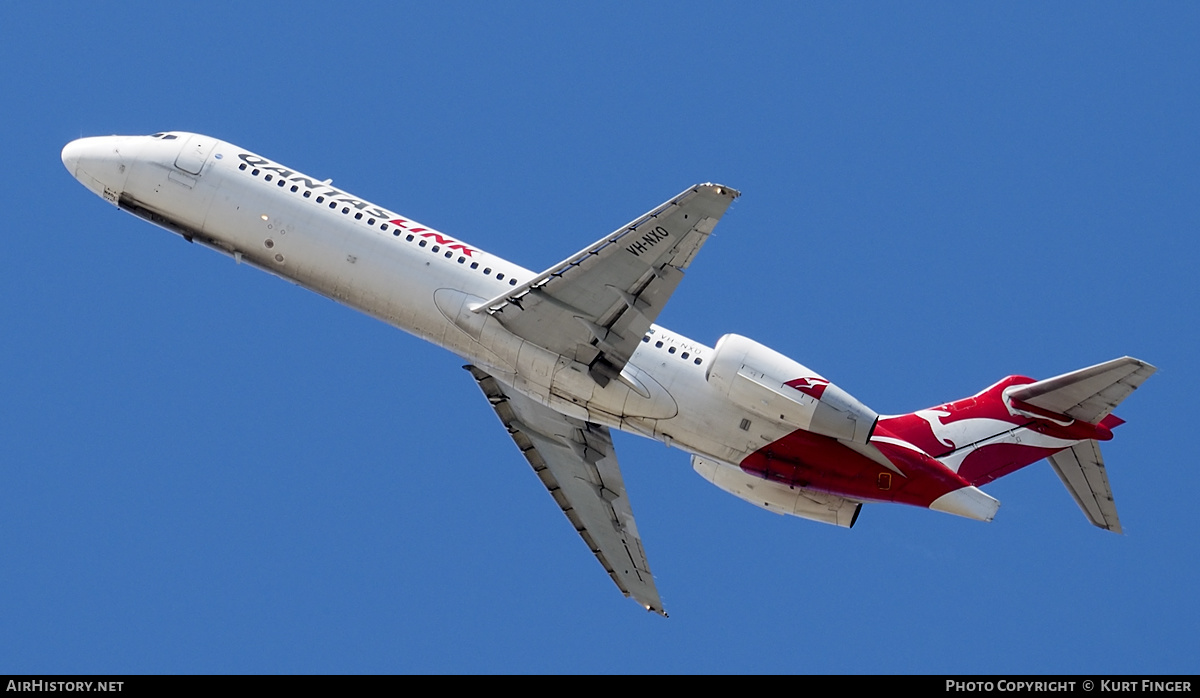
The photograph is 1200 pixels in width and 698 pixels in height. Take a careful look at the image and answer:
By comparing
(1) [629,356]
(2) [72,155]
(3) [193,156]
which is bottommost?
(1) [629,356]

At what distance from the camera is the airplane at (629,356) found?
3209 centimetres

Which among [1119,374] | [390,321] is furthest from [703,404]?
[1119,374]

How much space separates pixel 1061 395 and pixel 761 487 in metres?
8.09

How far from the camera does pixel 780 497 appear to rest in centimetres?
3625

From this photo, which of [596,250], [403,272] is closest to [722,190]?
[596,250]

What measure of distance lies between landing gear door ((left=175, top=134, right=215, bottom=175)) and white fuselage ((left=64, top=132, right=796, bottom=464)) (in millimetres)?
26

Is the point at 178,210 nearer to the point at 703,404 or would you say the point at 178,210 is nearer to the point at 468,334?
the point at 468,334

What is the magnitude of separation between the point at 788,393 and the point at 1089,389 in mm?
8178

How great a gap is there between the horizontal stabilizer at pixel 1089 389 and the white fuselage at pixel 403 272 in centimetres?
751

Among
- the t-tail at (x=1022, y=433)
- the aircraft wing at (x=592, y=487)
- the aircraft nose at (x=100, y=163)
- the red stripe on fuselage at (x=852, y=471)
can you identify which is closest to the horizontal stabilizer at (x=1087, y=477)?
the t-tail at (x=1022, y=433)

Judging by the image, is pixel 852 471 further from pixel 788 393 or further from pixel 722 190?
pixel 722 190

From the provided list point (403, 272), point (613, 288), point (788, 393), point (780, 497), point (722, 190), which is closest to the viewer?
point (722, 190)

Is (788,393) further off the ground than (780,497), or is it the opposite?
(788,393)
